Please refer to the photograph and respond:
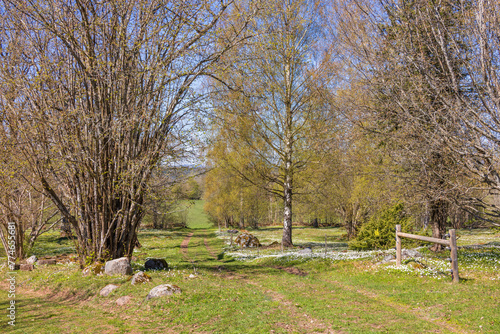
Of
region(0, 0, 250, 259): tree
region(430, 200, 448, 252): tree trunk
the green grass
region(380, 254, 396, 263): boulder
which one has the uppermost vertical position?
region(0, 0, 250, 259): tree

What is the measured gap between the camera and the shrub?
14.6m

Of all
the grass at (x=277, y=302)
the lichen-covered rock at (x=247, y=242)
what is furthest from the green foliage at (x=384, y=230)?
the lichen-covered rock at (x=247, y=242)

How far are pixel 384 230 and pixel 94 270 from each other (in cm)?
1245

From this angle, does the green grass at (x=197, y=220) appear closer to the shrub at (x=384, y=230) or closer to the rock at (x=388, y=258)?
the shrub at (x=384, y=230)

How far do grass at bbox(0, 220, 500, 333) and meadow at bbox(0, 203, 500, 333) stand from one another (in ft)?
0.07

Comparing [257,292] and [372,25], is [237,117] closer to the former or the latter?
[372,25]

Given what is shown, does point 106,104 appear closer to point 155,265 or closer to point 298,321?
point 155,265

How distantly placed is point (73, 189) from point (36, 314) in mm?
4394

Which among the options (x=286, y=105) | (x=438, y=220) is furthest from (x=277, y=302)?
(x=286, y=105)

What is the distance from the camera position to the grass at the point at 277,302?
583cm

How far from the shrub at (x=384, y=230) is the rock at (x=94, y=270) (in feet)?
38.8

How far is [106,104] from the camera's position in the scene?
421 inches

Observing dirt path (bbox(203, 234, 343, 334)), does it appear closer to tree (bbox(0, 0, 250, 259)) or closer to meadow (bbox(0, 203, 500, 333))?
meadow (bbox(0, 203, 500, 333))

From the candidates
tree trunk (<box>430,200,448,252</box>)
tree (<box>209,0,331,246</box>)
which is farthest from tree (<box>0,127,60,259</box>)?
tree trunk (<box>430,200,448,252</box>)
